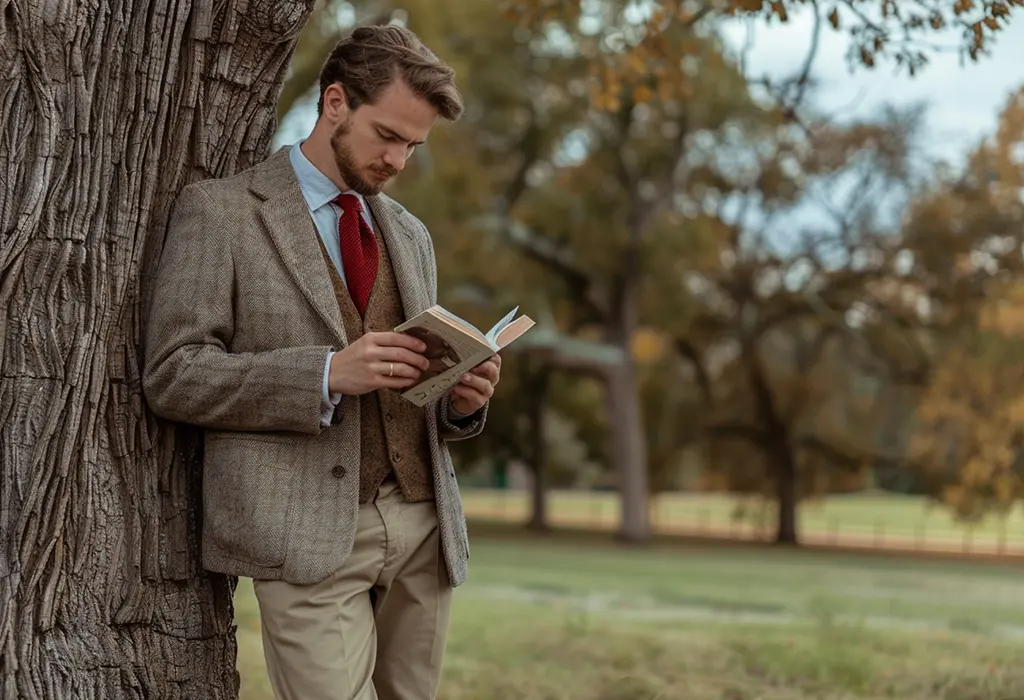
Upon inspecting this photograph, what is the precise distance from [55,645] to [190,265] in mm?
869

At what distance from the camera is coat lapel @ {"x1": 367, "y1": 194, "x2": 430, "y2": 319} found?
3076mm

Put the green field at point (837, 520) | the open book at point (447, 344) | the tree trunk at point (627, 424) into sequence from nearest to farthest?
the open book at point (447, 344), the tree trunk at point (627, 424), the green field at point (837, 520)

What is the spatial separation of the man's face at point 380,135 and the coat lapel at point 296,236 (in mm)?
126

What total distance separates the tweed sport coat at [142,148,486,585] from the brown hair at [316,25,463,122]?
252mm

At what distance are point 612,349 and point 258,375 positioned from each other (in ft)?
83.2

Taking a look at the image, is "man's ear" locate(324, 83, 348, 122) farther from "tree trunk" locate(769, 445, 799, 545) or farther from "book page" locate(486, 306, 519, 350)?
Result: "tree trunk" locate(769, 445, 799, 545)

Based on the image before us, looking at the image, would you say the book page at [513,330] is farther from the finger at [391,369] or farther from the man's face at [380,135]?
the man's face at [380,135]

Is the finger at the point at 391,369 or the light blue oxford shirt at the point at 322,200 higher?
the light blue oxford shirt at the point at 322,200

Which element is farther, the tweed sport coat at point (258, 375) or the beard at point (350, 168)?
the beard at point (350, 168)

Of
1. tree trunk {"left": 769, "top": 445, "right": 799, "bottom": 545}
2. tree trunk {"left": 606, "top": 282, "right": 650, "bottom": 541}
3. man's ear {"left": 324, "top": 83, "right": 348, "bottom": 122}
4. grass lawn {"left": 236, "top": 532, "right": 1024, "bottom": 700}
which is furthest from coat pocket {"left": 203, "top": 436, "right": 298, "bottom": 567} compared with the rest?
tree trunk {"left": 769, "top": 445, "right": 799, "bottom": 545}

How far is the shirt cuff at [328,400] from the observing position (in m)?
2.81

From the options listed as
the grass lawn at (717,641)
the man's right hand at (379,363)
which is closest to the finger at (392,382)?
the man's right hand at (379,363)

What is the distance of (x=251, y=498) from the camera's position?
2879 mm

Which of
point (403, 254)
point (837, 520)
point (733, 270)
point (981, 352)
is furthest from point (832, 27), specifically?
point (837, 520)
